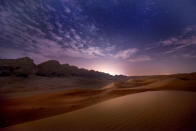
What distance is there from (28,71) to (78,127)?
35.4m

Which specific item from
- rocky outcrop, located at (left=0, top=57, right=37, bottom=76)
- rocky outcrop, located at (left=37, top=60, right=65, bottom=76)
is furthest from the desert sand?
rocky outcrop, located at (left=37, top=60, right=65, bottom=76)

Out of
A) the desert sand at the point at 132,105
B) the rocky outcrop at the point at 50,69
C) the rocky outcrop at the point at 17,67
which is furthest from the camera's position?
the rocky outcrop at the point at 50,69

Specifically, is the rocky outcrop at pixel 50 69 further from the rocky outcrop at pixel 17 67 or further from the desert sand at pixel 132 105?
the desert sand at pixel 132 105

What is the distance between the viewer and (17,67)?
90.1 ft

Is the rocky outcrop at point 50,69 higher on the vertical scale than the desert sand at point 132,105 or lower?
higher

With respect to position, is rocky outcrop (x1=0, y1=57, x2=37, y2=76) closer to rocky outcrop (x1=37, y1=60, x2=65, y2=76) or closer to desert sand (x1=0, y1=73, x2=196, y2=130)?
rocky outcrop (x1=37, y1=60, x2=65, y2=76)

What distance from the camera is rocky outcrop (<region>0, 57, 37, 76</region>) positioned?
25.2 m

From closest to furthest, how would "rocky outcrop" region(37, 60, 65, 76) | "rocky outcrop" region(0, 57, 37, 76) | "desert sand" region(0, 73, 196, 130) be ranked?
1. "desert sand" region(0, 73, 196, 130)
2. "rocky outcrop" region(0, 57, 37, 76)
3. "rocky outcrop" region(37, 60, 65, 76)

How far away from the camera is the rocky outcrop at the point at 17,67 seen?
25222 mm

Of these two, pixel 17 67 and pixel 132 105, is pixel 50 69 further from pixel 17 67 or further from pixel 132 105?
pixel 132 105

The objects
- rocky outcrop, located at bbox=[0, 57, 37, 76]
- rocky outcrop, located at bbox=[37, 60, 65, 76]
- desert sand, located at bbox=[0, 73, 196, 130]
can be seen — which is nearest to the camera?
desert sand, located at bbox=[0, 73, 196, 130]

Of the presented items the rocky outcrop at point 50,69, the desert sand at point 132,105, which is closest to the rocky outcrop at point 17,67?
the rocky outcrop at point 50,69

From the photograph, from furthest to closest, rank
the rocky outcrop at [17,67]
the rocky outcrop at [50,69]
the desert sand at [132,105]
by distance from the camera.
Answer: the rocky outcrop at [50,69]
the rocky outcrop at [17,67]
the desert sand at [132,105]

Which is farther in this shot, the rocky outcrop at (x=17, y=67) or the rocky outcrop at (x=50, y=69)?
the rocky outcrop at (x=50, y=69)
